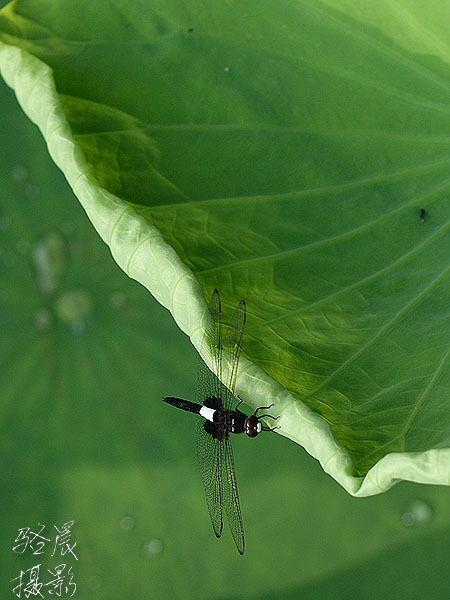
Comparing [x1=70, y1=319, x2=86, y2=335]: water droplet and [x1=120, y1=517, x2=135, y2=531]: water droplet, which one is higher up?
[x1=70, y1=319, x2=86, y2=335]: water droplet

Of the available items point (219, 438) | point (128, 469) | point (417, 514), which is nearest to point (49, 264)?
point (128, 469)

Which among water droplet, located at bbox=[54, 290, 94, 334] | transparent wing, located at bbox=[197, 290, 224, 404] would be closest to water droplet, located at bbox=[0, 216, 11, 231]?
water droplet, located at bbox=[54, 290, 94, 334]

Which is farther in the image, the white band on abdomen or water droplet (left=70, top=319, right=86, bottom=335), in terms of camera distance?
water droplet (left=70, top=319, right=86, bottom=335)

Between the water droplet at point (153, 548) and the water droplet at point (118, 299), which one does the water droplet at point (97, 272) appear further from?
the water droplet at point (153, 548)

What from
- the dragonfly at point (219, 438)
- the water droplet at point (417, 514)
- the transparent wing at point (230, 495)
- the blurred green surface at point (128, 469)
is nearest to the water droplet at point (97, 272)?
the blurred green surface at point (128, 469)

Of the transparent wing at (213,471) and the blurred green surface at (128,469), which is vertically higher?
the transparent wing at (213,471)

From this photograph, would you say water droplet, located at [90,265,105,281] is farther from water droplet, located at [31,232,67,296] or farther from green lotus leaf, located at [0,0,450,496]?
green lotus leaf, located at [0,0,450,496]

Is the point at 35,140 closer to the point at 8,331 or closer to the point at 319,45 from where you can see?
the point at 8,331
